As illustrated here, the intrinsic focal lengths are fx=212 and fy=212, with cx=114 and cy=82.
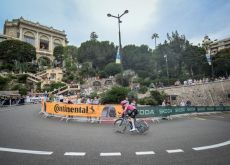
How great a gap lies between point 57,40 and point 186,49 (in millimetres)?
66049

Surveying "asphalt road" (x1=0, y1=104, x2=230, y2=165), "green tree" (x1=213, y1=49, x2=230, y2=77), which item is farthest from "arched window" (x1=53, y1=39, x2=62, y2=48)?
"asphalt road" (x1=0, y1=104, x2=230, y2=165)

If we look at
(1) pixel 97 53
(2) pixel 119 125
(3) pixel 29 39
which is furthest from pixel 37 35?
(2) pixel 119 125

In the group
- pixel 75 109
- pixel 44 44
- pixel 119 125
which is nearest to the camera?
pixel 119 125

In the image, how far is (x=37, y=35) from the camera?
98.0 metres

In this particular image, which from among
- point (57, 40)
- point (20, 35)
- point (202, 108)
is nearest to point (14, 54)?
point (20, 35)

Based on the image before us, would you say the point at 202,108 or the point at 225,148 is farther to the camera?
the point at 202,108

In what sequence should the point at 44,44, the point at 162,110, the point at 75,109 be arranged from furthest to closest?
the point at 44,44, the point at 162,110, the point at 75,109

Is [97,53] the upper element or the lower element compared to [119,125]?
upper

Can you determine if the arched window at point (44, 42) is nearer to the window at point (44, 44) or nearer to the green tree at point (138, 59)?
the window at point (44, 44)

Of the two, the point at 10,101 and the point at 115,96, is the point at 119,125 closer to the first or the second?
the point at 115,96

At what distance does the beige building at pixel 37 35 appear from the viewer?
92.1m

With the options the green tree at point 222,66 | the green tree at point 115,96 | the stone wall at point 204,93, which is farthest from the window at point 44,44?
the green tree at point 115,96

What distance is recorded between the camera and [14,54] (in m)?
74.5

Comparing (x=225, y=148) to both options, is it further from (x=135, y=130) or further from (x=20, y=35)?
(x=20, y=35)
